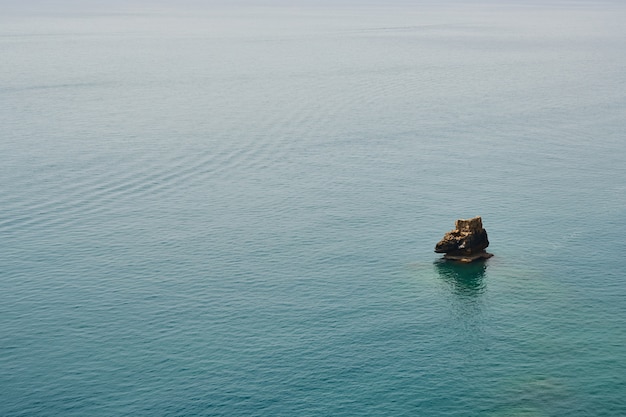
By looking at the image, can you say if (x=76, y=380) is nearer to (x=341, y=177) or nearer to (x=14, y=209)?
(x=14, y=209)

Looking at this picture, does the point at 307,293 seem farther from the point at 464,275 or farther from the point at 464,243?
the point at 464,243

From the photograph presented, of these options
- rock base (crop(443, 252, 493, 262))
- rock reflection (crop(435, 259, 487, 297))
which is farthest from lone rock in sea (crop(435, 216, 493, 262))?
rock reflection (crop(435, 259, 487, 297))

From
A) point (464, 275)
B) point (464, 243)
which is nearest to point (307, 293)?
point (464, 275)

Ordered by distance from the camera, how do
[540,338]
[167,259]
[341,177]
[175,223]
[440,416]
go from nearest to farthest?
[440,416]
[540,338]
[167,259]
[175,223]
[341,177]

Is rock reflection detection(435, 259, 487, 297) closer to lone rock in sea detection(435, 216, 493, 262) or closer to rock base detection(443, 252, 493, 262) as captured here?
rock base detection(443, 252, 493, 262)

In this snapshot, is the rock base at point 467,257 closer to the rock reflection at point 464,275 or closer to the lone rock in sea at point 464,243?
the lone rock in sea at point 464,243

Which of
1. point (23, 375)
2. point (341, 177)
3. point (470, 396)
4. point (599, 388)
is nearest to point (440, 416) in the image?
point (470, 396)
